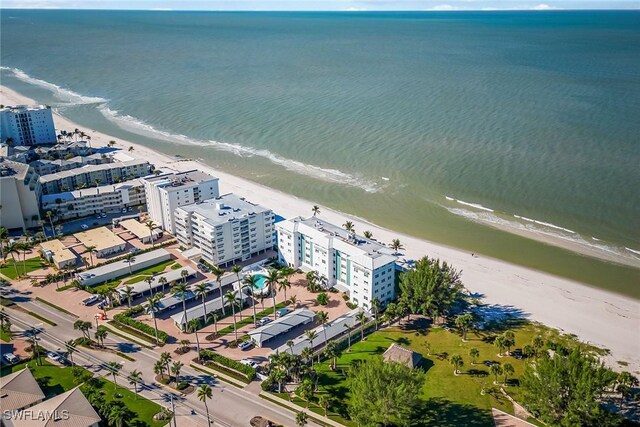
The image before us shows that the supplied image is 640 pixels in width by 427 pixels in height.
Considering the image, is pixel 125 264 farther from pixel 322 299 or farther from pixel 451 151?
pixel 451 151

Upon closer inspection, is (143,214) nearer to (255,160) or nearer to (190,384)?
(255,160)

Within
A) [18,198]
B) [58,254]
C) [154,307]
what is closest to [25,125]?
[18,198]

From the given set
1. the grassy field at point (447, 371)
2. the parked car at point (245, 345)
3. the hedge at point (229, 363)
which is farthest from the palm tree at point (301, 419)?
the parked car at point (245, 345)

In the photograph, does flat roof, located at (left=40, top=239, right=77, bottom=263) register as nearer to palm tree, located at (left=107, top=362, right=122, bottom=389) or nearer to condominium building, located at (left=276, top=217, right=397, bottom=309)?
palm tree, located at (left=107, top=362, right=122, bottom=389)

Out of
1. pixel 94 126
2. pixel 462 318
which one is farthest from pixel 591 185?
pixel 94 126

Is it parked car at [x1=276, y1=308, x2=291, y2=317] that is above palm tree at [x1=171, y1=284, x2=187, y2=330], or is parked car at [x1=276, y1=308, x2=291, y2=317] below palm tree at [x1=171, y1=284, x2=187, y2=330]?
below

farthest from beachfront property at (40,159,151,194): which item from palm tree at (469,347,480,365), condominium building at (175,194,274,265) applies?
palm tree at (469,347,480,365)
